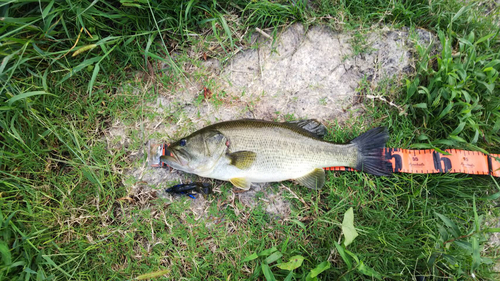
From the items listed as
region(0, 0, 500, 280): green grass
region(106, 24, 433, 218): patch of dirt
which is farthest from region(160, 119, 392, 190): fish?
region(106, 24, 433, 218): patch of dirt

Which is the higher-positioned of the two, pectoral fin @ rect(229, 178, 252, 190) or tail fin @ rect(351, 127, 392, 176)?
tail fin @ rect(351, 127, 392, 176)

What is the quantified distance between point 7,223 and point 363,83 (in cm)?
464

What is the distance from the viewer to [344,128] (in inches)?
143

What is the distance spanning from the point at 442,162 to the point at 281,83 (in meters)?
2.24

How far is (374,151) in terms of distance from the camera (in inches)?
132

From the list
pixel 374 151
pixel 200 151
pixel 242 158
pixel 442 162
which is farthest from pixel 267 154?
pixel 442 162

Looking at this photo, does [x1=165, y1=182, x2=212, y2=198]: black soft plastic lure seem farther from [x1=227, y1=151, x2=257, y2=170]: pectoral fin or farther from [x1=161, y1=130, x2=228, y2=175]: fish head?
[x1=227, y1=151, x2=257, y2=170]: pectoral fin

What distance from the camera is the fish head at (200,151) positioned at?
318cm

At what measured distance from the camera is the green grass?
3.28m

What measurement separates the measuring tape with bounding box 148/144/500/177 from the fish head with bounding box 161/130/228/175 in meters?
0.34

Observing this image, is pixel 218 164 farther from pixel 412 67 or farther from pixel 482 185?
pixel 482 185

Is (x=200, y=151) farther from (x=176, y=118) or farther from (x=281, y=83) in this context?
(x=281, y=83)

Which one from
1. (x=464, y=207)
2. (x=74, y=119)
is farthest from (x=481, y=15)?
(x=74, y=119)

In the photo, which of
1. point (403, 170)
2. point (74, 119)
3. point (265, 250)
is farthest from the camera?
point (74, 119)
